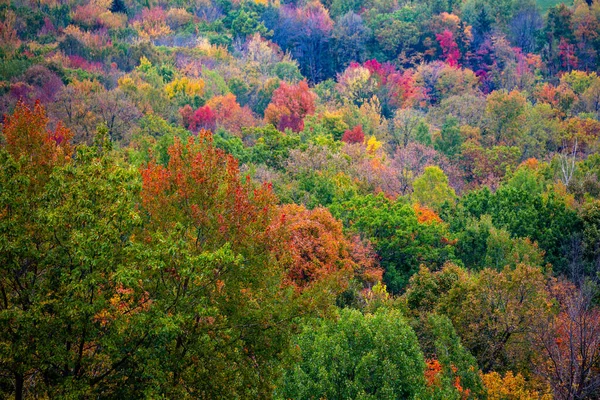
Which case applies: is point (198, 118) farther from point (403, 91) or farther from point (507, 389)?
point (507, 389)

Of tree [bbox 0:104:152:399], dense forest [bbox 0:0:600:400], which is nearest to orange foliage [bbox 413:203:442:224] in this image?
dense forest [bbox 0:0:600:400]

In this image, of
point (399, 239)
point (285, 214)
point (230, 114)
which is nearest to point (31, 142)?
point (285, 214)

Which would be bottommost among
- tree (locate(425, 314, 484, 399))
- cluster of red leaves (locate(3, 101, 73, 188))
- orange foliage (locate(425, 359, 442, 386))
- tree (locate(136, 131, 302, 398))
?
orange foliage (locate(425, 359, 442, 386))

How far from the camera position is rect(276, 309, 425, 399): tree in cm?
1719

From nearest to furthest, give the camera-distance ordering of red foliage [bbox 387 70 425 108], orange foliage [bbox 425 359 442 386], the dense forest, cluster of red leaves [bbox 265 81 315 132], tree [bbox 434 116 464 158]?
the dense forest → orange foliage [bbox 425 359 442 386] → tree [bbox 434 116 464 158] → cluster of red leaves [bbox 265 81 315 132] → red foliage [bbox 387 70 425 108]

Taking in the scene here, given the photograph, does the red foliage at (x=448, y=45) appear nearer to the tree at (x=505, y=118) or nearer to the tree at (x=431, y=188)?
the tree at (x=505, y=118)

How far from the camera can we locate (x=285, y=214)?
92.5 ft

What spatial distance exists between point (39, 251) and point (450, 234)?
3080cm

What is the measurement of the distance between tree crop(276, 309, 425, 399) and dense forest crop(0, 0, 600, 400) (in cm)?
8

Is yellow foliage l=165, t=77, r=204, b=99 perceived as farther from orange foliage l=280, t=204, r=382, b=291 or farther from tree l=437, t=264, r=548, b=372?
tree l=437, t=264, r=548, b=372

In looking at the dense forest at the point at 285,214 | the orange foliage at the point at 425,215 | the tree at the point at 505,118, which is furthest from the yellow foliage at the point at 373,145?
the orange foliage at the point at 425,215

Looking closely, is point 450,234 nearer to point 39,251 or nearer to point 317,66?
point 39,251

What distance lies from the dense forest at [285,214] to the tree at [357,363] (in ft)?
0.27

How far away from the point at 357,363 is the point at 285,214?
1100 centimetres
